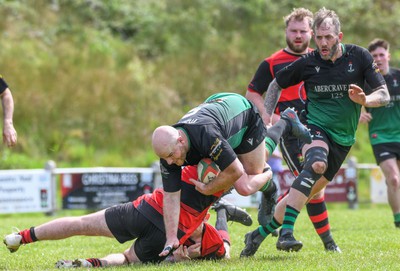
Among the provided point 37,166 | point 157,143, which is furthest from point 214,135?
point 37,166

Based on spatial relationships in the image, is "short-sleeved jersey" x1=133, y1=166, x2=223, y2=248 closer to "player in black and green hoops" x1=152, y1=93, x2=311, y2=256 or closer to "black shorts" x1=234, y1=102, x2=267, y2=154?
"player in black and green hoops" x1=152, y1=93, x2=311, y2=256

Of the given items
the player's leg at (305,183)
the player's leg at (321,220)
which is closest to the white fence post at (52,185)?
the player's leg at (321,220)

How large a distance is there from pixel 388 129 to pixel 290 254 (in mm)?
4000

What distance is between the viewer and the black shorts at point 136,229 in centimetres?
670

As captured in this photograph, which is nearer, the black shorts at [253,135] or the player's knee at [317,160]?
the black shorts at [253,135]

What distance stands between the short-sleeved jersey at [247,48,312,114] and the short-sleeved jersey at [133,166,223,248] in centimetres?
212

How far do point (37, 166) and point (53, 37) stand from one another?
568cm

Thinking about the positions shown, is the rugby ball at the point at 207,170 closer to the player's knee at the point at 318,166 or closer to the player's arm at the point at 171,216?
the player's arm at the point at 171,216

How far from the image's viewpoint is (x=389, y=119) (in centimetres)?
1096

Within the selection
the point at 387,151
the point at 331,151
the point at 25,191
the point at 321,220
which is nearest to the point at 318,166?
the point at 331,151

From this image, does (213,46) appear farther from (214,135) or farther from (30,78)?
(214,135)

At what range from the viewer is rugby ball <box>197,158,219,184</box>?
644cm

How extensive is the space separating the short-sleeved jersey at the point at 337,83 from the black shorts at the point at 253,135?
733 mm

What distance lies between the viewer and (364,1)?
24.7 meters
